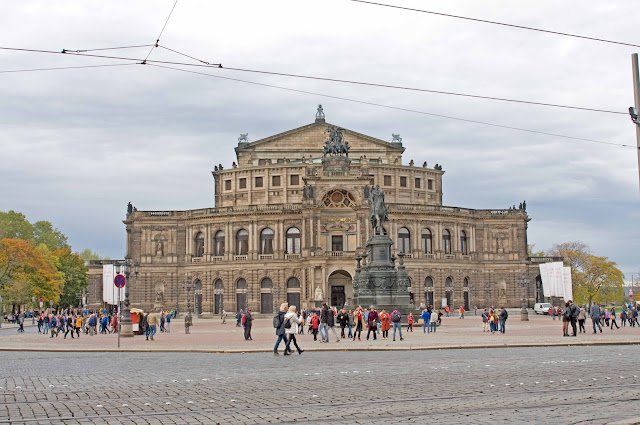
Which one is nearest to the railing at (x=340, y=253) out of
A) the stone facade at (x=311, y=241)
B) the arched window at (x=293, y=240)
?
the stone facade at (x=311, y=241)

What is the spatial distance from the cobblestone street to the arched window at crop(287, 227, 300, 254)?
63.3 m

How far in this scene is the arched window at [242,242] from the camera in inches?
3531

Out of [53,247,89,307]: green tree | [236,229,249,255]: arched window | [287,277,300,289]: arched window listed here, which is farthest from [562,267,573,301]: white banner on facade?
[53,247,89,307]: green tree

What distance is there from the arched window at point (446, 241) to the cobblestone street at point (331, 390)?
66013 millimetres

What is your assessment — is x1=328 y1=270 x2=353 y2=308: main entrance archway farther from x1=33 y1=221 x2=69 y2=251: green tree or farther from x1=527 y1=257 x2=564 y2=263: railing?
x1=33 y1=221 x2=69 y2=251: green tree

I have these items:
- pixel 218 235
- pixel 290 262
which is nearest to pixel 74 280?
pixel 218 235

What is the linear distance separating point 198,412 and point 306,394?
9.07ft

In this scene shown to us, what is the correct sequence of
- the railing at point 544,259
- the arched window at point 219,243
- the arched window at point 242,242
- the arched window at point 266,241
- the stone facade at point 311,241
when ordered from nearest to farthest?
the stone facade at point 311,241 < the arched window at point 266,241 < the arched window at point 242,242 < the arched window at point 219,243 < the railing at point 544,259

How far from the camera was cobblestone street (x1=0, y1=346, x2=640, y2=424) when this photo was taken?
40.3 feet

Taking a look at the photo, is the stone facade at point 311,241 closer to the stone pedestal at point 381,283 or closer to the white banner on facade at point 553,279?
the white banner on facade at point 553,279

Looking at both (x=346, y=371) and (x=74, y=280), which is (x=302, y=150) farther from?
(x=346, y=371)

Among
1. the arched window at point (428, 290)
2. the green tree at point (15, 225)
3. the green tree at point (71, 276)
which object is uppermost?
the green tree at point (15, 225)

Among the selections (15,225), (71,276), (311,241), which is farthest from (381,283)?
(71,276)

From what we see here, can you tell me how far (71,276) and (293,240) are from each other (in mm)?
49179
